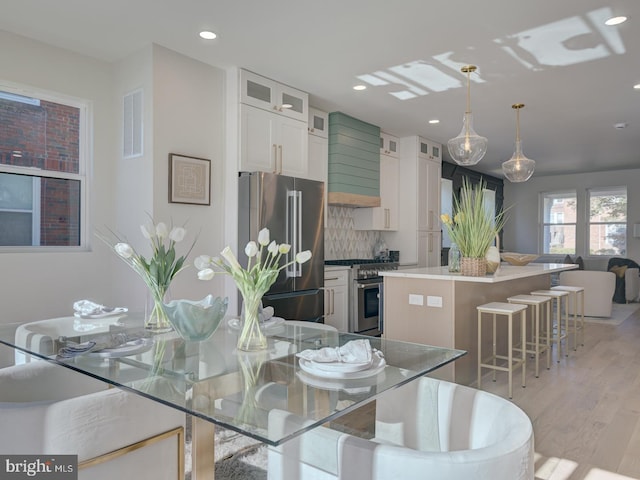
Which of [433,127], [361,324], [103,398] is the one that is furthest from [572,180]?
[103,398]

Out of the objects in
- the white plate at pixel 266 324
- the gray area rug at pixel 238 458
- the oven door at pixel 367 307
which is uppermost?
the white plate at pixel 266 324

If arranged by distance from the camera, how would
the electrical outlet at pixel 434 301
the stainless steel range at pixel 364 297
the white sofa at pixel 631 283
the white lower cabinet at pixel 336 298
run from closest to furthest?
the electrical outlet at pixel 434 301 → the white lower cabinet at pixel 336 298 → the stainless steel range at pixel 364 297 → the white sofa at pixel 631 283

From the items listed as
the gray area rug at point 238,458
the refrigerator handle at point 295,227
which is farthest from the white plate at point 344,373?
the refrigerator handle at point 295,227

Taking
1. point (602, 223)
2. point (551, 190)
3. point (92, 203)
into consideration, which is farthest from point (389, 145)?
point (602, 223)

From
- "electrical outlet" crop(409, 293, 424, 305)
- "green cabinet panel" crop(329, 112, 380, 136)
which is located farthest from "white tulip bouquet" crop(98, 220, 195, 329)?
"green cabinet panel" crop(329, 112, 380, 136)

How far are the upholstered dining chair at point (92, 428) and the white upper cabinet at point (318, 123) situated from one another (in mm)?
→ 3912

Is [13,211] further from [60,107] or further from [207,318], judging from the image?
[207,318]

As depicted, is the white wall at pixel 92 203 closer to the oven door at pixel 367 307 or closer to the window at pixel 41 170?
the window at pixel 41 170

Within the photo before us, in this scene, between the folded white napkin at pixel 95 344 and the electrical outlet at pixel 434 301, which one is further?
the electrical outlet at pixel 434 301

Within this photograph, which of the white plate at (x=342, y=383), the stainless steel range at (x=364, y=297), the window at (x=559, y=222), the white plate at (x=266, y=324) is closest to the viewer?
the white plate at (x=342, y=383)

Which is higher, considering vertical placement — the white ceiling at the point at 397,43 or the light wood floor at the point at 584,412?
the white ceiling at the point at 397,43

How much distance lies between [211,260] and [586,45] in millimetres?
3402

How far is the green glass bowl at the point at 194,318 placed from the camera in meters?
1.68

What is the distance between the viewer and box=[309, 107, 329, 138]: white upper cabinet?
512 centimetres
